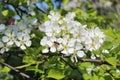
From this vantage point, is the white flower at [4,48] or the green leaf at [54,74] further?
the white flower at [4,48]

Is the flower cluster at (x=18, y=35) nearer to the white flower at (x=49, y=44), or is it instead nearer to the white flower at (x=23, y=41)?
the white flower at (x=23, y=41)

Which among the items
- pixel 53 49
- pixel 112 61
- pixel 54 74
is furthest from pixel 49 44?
pixel 112 61

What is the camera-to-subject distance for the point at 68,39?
2121 mm

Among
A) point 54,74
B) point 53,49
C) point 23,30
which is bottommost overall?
point 54,74

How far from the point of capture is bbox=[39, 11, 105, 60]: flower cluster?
211 cm

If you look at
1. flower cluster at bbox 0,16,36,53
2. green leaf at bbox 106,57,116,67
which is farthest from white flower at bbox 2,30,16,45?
green leaf at bbox 106,57,116,67

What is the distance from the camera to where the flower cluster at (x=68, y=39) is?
83.0 inches

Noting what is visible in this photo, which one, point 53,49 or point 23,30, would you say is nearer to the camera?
point 53,49

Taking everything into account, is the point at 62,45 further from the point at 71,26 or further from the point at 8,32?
the point at 8,32

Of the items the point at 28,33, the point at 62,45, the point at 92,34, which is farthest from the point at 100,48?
the point at 28,33

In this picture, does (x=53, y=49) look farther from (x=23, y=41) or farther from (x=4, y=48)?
(x=4, y=48)

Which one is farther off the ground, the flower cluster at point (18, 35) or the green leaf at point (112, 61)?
the flower cluster at point (18, 35)

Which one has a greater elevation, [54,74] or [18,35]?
[18,35]

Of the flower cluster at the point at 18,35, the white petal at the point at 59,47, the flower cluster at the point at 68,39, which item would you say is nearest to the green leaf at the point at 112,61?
the flower cluster at the point at 68,39
